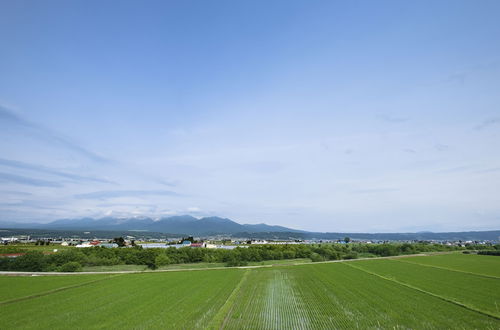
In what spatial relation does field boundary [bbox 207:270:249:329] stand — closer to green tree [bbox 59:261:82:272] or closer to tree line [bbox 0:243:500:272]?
green tree [bbox 59:261:82:272]

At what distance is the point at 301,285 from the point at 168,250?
2033 inches

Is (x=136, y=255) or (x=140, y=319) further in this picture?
(x=136, y=255)

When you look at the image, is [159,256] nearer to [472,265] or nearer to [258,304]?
[258,304]

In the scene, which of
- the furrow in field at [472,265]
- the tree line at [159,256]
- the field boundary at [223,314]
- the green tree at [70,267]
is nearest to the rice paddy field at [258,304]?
the field boundary at [223,314]

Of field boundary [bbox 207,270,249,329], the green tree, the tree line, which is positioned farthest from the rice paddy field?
the tree line

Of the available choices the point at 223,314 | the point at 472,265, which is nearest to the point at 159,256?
the point at 223,314

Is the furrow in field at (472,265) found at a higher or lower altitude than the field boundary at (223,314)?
lower

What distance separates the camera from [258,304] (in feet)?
91.1

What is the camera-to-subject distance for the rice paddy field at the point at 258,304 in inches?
843

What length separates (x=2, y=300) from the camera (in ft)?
96.5

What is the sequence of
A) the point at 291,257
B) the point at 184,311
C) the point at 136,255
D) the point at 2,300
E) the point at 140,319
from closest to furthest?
the point at 140,319, the point at 184,311, the point at 2,300, the point at 136,255, the point at 291,257

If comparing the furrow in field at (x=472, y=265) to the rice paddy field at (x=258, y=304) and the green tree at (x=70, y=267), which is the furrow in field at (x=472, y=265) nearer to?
the rice paddy field at (x=258, y=304)

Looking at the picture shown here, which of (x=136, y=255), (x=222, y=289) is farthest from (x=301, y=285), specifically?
(x=136, y=255)

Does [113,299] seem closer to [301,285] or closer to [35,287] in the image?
[35,287]
